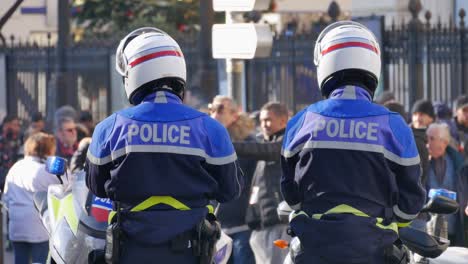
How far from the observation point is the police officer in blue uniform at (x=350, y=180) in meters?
6.22

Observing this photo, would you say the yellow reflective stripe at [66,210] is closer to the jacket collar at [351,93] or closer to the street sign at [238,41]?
the jacket collar at [351,93]

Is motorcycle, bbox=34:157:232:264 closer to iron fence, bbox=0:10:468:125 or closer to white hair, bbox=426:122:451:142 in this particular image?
white hair, bbox=426:122:451:142

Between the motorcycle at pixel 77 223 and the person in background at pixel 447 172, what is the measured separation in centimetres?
393

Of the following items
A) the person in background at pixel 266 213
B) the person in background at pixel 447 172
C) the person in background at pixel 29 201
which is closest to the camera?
the person in background at pixel 266 213

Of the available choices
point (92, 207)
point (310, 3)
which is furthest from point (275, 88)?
point (310, 3)

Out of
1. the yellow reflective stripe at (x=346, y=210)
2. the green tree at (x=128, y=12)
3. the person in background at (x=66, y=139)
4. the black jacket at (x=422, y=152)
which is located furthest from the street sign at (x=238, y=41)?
the green tree at (x=128, y=12)

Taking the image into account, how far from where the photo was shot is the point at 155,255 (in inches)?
249

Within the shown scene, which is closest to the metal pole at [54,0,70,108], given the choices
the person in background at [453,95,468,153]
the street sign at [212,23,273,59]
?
the person in background at [453,95,468,153]

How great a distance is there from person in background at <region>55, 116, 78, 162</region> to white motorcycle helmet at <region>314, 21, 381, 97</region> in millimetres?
7367

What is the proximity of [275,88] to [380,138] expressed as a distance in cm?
1352

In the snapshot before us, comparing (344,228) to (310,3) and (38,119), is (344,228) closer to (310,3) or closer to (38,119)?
(38,119)

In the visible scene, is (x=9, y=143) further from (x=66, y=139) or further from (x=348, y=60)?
(x=348, y=60)

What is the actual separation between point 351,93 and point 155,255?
119 centimetres

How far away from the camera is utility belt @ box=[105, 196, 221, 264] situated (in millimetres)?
6336
